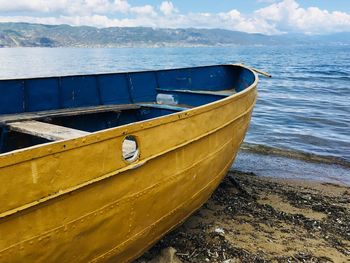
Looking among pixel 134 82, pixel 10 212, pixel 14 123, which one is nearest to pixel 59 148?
pixel 10 212

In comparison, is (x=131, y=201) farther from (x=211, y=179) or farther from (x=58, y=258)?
(x=211, y=179)

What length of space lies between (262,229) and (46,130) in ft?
12.8

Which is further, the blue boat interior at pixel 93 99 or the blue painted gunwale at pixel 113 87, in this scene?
the blue painted gunwale at pixel 113 87

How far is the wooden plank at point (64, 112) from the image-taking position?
6177 mm

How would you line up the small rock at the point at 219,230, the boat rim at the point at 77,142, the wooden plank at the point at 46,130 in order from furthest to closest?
the small rock at the point at 219,230, the wooden plank at the point at 46,130, the boat rim at the point at 77,142

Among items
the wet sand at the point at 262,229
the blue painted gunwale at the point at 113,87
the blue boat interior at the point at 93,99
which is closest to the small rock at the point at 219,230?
the wet sand at the point at 262,229

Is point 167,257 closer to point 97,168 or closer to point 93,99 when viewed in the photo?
point 97,168

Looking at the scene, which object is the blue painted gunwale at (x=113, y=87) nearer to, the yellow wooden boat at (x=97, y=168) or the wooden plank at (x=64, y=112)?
the yellow wooden boat at (x=97, y=168)

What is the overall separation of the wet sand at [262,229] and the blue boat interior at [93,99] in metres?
2.23

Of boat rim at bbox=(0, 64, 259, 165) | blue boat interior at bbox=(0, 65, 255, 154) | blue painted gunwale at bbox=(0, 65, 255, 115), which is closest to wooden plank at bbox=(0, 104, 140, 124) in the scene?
blue boat interior at bbox=(0, 65, 255, 154)

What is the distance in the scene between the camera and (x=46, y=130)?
205 inches

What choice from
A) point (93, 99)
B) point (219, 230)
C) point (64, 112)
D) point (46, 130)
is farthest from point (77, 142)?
point (93, 99)

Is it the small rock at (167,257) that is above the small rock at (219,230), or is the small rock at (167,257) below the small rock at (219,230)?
above

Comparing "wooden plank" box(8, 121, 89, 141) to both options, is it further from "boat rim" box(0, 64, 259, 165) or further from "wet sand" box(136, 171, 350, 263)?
"wet sand" box(136, 171, 350, 263)
